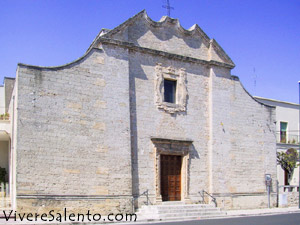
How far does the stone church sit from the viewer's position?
15773 millimetres

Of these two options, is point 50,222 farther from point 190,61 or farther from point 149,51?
point 190,61

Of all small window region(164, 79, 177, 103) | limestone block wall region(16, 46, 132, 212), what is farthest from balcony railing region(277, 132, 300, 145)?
limestone block wall region(16, 46, 132, 212)

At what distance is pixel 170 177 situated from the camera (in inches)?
758

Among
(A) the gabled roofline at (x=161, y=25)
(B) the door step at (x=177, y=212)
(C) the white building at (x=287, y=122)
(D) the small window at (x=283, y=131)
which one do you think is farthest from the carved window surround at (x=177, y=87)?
(D) the small window at (x=283, y=131)

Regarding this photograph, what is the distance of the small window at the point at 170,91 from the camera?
19.9 metres

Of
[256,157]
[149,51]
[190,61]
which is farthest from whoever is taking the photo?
[256,157]

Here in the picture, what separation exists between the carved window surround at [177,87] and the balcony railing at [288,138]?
13.4 meters

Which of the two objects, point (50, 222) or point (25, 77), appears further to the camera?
point (25, 77)

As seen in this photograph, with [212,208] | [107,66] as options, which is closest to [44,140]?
[107,66]

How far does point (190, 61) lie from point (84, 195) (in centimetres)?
854

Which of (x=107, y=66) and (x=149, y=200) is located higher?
(x=107, y=66)

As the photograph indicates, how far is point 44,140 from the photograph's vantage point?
1577cm

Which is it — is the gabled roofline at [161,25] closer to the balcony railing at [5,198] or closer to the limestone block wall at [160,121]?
the limestone block wall at [160,121]

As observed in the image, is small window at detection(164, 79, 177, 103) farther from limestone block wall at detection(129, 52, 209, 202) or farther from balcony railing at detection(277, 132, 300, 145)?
balcony railing at detection(277, 132, 300, 145)
